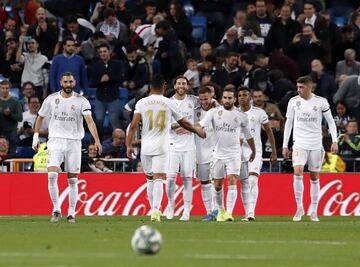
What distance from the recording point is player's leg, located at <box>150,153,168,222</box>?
22.2 metres

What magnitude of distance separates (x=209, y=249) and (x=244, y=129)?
24.9 ft

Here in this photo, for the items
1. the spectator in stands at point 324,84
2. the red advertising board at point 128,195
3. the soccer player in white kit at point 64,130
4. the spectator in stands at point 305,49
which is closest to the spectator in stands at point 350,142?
the red advertising board at point 128,195

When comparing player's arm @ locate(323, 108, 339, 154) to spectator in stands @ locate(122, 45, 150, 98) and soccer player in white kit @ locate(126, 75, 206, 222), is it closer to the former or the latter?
soccer player in white kit @ locate(126, 75, 206, 222)

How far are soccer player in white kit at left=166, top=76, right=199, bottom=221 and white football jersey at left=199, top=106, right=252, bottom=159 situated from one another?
102 cm

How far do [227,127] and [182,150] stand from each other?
1481mm

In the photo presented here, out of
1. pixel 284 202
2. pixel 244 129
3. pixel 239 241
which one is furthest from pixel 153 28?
pixel 239 241

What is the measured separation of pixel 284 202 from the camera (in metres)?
27.8

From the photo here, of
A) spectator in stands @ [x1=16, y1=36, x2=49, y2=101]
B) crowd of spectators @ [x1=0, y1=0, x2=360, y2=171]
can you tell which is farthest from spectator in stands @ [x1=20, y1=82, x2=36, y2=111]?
spectator in stands @ [x1=16, y1=36, x2=49, y2=101]

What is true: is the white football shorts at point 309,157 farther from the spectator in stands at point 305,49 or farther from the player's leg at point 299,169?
the spectator in stands at point 305,49

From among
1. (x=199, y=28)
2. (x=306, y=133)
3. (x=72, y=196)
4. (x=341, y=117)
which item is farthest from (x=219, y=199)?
(x=199, y=28)

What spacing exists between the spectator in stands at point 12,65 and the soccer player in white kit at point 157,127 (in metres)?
10.00

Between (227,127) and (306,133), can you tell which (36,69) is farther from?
(306,133)

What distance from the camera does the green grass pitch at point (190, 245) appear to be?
14.2 m

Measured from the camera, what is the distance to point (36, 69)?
31.2 meters
